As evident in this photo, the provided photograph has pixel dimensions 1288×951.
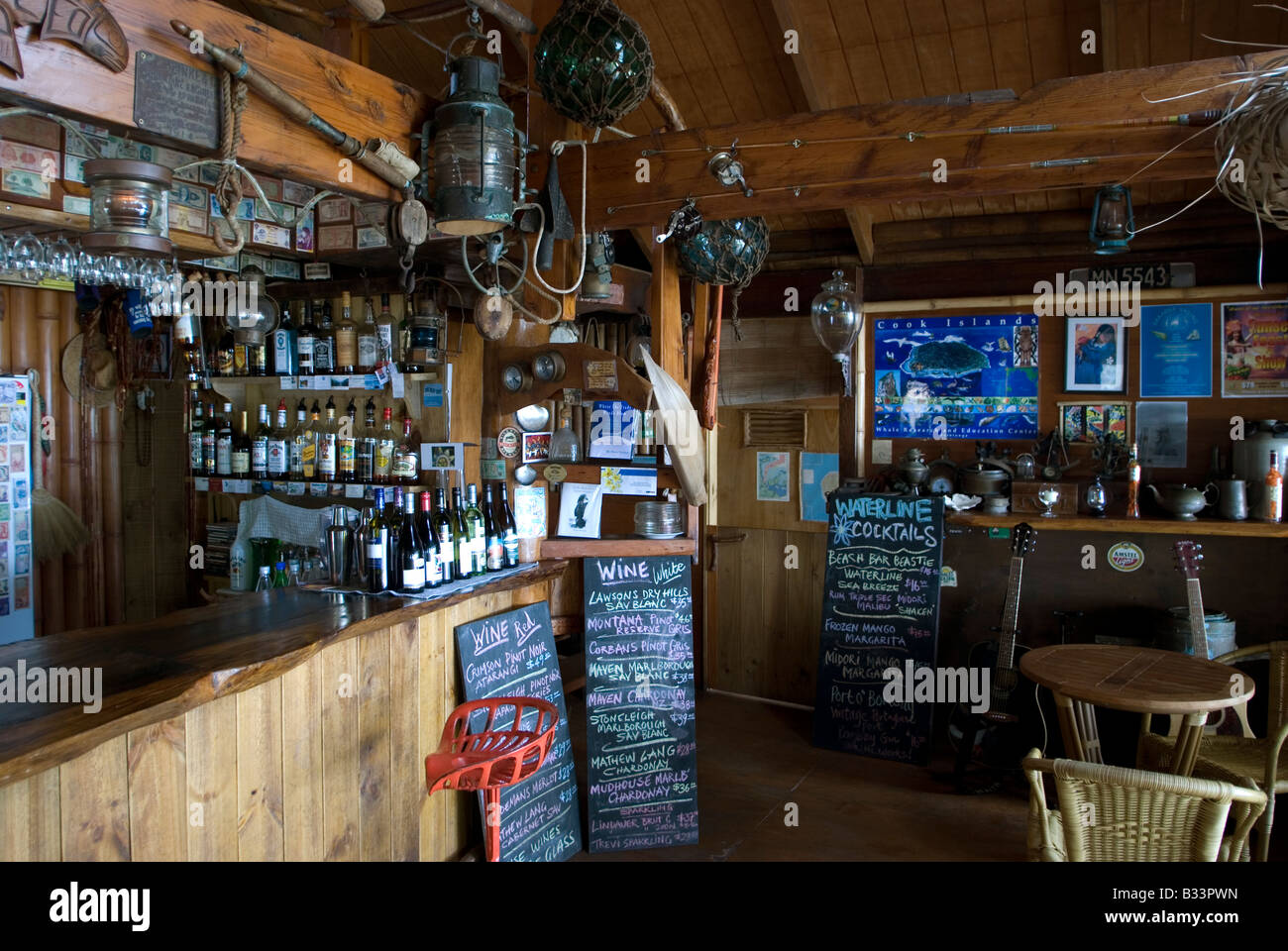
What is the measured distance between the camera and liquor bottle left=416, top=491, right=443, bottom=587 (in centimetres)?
354

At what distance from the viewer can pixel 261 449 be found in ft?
16.5

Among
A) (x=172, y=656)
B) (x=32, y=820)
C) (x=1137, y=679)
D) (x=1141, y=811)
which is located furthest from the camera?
(x=1137, y=679)

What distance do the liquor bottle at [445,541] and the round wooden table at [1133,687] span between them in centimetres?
234

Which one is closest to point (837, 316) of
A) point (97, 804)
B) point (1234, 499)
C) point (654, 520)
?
point (654, 520)

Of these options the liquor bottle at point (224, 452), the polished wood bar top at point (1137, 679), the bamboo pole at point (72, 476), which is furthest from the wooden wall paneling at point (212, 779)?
the bamboo pole at point (72, 476)

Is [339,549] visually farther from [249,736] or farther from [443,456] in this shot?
[249,736]

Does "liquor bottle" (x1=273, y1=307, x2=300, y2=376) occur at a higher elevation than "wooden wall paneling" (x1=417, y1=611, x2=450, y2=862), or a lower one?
higher

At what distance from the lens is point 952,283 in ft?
17.5

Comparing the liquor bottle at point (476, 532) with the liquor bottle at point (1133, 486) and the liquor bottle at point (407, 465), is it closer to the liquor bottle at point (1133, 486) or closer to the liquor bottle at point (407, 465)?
the liquor bottle at point (407, 465)

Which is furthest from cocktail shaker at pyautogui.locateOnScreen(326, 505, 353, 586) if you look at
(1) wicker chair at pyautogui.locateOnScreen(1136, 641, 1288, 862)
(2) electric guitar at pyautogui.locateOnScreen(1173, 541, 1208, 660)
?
(2) electric guitar at pyautogui.locateOnScreen(1173, 541, 1208, 660)

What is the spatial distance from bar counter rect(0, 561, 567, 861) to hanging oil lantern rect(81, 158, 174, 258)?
1.08 meters

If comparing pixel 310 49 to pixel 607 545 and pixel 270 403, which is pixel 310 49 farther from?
pixel 270 403

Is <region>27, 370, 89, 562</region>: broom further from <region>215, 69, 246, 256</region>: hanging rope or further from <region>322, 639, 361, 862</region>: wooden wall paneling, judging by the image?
<region>215, 69, 246, 256</region>: hanging rope

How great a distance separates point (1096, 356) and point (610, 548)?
3023mm
